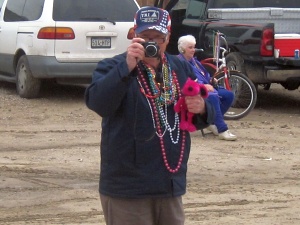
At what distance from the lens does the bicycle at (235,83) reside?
11.7m

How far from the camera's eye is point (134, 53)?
12.7 ft

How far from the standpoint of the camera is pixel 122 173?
4043 millimetres

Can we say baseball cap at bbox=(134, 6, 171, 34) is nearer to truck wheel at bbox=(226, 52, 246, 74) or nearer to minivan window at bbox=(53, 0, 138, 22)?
truck wheel at bbox=(226, 52, 246, 74)

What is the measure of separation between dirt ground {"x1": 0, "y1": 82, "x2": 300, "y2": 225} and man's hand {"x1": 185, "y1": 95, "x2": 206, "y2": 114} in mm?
2700

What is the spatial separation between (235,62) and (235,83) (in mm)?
735

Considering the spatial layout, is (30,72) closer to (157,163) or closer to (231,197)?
(231,197)

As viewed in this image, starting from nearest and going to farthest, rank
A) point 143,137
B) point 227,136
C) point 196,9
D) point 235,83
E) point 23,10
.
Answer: point 143,137 → point 227,136 → point 235,83 → point 23,10 → point 196,9

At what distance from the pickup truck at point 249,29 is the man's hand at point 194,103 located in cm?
803

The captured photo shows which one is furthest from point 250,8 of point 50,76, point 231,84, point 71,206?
point 71,206

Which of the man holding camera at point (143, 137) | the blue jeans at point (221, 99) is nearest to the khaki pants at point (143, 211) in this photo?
the man holding camera at point (143, 137)

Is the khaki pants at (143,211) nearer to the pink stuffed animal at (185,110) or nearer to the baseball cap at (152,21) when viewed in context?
the pink stuffed animal at (185,110)

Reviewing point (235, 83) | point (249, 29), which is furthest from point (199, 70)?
point (249, 29)

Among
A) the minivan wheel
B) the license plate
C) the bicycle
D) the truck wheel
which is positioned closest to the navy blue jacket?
the bicycle

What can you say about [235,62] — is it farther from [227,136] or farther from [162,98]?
[162,98]
